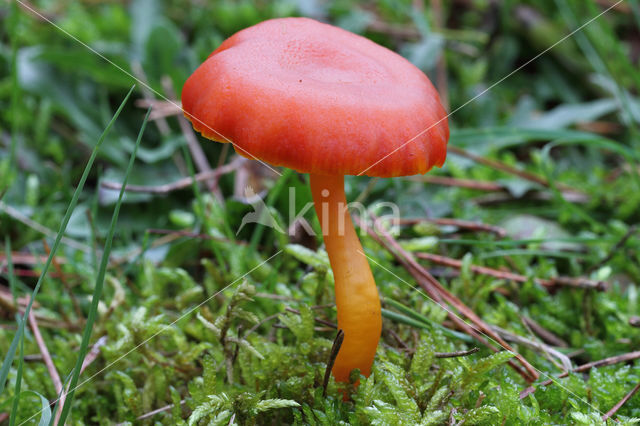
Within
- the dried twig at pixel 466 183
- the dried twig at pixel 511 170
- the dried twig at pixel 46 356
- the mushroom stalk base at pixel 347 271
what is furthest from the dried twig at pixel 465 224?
the dried twig at pixel 46 356

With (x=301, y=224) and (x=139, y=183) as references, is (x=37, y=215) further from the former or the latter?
(x=301, y=224)

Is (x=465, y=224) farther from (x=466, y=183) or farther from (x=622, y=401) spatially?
(x=622, y=401)

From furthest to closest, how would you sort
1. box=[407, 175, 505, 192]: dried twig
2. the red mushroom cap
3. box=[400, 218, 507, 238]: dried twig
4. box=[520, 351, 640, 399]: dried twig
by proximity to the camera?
1. box=[407, 175, 505, 192]: dried twig
2. box=[400, 218, 507, 238]: dried twig
3. box=[520, 351, 640, 399]: dried twig
4. the red mushroom cap

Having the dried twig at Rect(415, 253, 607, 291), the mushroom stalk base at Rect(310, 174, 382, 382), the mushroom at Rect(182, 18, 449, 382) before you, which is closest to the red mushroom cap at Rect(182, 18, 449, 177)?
the mushroom at Rect(182, 18, 449, 382)

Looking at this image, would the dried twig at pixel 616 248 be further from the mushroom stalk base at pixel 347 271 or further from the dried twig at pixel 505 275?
the mushroom stalk base at pixel 347 271

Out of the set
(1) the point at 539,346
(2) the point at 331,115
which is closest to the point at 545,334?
(1) the point at 539,346

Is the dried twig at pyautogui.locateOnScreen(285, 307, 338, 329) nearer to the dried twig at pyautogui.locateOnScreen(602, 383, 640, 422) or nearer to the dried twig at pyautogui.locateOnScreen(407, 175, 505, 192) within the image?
the dried twig at pyautogui.locateOnScreen(602, 383, 640, 422)
